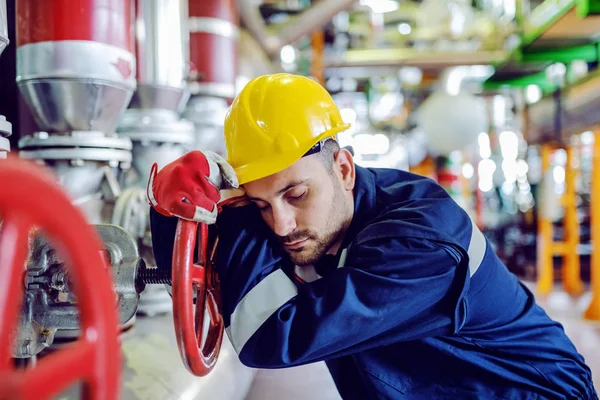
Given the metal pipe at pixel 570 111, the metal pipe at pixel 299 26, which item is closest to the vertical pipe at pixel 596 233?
the metal pipe at pixel 570 111

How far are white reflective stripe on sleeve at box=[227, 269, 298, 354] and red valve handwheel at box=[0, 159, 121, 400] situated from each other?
47 centimetres

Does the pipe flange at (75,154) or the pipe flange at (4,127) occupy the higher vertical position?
the pipe flange at (4,127)

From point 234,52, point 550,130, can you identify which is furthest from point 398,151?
point 234,52

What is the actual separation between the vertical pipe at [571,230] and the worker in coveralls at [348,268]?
2987 millimetres

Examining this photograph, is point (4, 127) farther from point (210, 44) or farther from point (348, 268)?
point (210, 44)

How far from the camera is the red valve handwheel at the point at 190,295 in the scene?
727 millimetres

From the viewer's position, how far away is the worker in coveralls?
873 mm

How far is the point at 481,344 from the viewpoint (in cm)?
107

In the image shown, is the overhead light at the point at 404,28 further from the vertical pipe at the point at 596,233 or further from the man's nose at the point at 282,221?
the man's nose at the point at 282,221

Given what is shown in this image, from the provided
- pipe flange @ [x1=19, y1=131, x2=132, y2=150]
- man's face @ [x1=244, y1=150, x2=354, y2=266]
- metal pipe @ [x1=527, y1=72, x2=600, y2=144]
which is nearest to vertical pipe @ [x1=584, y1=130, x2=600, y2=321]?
metal pipe @ [x1=527, y1=72, x2=600, y2=144]

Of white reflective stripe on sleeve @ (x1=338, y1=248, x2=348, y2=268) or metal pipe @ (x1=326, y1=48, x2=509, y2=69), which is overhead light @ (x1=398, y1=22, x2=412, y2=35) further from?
white reflective stripe on sleeve @ (x1=338, y1=248, x2=348, y2=268)

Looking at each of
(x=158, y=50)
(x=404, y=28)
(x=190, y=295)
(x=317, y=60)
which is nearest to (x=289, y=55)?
(x=317, y=60)

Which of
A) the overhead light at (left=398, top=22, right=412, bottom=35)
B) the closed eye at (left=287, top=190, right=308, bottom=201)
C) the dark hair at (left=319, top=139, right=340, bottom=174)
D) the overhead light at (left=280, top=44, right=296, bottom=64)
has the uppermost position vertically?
the overhead light at (left=398, top=22, right=412, bottom=35)

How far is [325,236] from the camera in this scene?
1.09 metres
